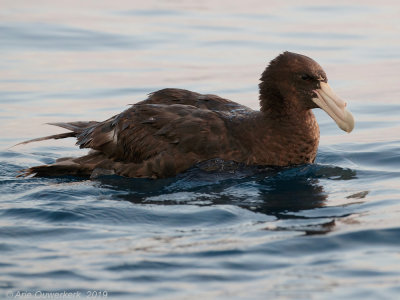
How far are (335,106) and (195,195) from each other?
5.38 ft

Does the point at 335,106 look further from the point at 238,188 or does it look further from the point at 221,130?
the point at 238,188

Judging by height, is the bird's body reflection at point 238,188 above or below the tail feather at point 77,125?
below

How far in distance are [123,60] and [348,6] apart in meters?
6.05

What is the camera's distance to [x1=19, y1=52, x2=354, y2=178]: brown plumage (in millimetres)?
8938

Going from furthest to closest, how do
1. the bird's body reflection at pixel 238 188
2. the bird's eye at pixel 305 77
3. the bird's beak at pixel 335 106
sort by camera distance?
the bird's eye at pixel 305 77 < the bird's beak at pixel 335 106 < the bird's body reflection at pixel 238 188

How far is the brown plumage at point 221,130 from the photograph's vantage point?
894 cm

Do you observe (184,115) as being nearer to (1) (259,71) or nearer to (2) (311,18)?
(1) (259,71)

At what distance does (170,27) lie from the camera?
1789 cm

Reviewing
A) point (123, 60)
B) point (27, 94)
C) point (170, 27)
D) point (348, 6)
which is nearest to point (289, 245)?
point (27, 94)

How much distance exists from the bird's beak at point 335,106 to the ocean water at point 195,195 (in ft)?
1.93

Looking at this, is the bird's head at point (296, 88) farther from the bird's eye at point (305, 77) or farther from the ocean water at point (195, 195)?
the ocean water at point (195, 195)

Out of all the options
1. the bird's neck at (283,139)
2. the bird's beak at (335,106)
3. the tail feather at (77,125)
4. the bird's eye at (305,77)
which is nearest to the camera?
the bird's beak at (335,106)

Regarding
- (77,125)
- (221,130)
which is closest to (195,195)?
(221,130)

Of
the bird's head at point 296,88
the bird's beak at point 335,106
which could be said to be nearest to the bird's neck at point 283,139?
the bird's head at point 296,88
